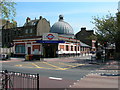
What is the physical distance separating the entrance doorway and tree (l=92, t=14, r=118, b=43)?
11.3 m

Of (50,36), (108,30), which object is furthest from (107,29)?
(50,36)

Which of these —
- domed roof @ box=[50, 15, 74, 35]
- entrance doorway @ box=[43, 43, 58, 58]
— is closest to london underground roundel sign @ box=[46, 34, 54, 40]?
entrance doorway @ box=[43, 43, 58, 58]

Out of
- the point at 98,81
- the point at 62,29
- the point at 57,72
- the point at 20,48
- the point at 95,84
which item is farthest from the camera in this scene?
the point at 62,29

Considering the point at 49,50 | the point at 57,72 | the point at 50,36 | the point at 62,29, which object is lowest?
the point at 57,72

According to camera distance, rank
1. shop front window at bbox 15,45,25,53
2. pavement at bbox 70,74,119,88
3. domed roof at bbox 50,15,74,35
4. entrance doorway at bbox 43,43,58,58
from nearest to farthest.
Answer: pavement at bbox 70,74,119,88, entrance doorway at bbox 43,43,58,58, shop front window at bbox 15,45,25,53, domed roof at bbox 50,15,74,35

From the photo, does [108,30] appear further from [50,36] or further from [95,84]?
[95,84]

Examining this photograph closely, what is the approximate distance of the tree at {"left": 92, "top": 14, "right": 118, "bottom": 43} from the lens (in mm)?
26609

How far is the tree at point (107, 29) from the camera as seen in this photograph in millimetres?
26609

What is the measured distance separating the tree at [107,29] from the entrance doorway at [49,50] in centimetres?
1127

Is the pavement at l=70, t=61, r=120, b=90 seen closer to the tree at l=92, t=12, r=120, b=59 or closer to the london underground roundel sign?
the tree at l=92, t=12, r=120, b=59

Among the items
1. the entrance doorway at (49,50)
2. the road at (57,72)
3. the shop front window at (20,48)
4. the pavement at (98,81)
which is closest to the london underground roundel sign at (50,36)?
the entrance doorway at (49,50)

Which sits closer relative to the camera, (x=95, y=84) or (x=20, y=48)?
(x=95, y=84)

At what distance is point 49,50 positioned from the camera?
3700cm

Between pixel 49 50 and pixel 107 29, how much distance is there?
15.2 m
